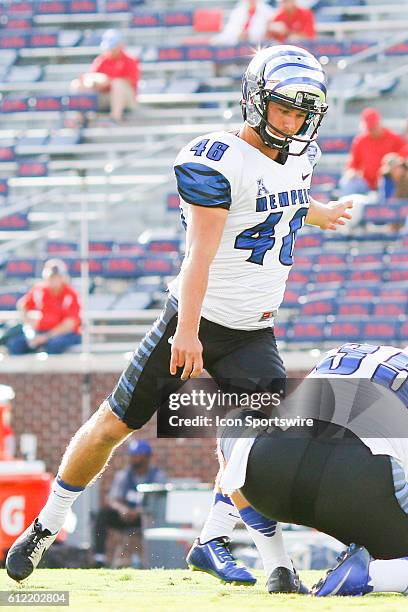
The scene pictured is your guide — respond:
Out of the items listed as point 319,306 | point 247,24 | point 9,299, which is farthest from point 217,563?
point 247,24

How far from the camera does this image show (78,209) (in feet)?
46.0

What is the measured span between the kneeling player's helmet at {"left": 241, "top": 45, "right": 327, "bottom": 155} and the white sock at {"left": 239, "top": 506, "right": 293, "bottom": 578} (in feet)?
3.99

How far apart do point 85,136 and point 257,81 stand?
10410mm

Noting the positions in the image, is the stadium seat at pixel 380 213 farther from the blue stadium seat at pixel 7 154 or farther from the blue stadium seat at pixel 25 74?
the blue stadium seat at pixel 25 74

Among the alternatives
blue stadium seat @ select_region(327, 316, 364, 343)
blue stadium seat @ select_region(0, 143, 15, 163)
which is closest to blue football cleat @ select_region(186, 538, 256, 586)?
blue stadium seat @ select_region(327, 316, 364, 343)

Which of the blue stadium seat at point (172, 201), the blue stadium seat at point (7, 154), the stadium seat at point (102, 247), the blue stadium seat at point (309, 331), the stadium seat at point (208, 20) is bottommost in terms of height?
the blue stadium seat at point (309, 331)

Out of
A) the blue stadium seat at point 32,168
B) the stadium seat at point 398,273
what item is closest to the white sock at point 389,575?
the stadium seat at point 398,273

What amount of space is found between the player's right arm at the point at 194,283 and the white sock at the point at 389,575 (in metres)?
0.80

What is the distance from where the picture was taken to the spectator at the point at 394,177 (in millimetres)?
12180

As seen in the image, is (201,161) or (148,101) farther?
(148,101)

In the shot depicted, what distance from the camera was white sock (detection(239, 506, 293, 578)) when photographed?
444 centimetres

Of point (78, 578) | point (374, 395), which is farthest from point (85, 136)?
point (374, 395)

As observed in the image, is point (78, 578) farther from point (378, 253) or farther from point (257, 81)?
point (378, 253)

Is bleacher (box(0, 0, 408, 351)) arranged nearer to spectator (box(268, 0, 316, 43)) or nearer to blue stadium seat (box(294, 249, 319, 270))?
blue stadium seat (box(294, 249, 319, 270))
